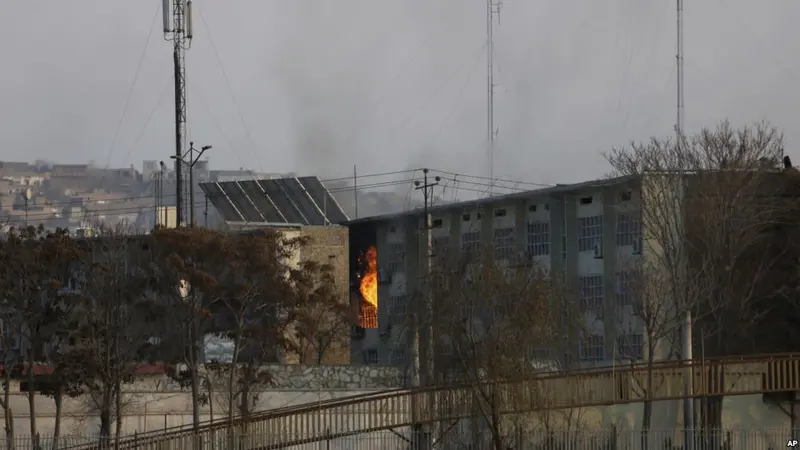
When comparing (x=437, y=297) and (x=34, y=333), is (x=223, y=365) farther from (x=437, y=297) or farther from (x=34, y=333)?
(x=437, y=297)

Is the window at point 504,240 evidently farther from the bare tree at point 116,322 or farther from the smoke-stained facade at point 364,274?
the bare tree at point 116,322

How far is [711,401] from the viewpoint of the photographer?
4872 centimetres

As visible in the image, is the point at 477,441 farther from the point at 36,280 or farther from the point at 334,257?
the point at 334,257

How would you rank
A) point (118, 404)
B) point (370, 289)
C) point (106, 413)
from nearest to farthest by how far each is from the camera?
1. point (118, 404)
2. point (106, 413)
3. point (370, 289)

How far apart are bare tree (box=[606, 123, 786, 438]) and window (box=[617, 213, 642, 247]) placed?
455mm

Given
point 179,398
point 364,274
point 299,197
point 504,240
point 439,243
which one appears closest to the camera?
point 179,398

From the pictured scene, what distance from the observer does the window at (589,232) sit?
5462 centimetres

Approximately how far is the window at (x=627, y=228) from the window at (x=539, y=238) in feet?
14.4

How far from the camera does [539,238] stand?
191ft

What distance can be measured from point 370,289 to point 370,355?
11.2ft

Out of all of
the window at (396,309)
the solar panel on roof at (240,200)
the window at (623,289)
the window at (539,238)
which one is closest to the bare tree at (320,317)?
the window at (396,309)

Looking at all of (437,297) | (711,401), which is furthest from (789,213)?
(437,297)

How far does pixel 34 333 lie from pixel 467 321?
51.1 ft

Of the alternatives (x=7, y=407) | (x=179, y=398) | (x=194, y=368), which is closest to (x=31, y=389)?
(x=7, y=407)
